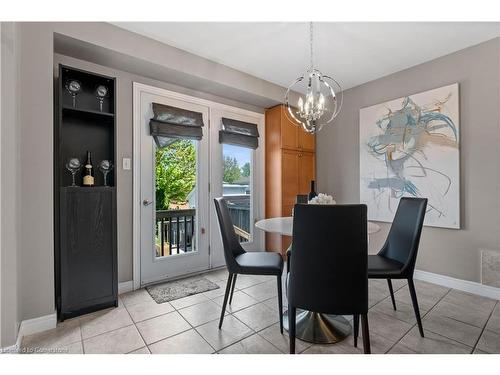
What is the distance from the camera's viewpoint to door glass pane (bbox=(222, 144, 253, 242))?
11.0 ft

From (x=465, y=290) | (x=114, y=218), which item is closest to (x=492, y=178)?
(x=465, y=290)

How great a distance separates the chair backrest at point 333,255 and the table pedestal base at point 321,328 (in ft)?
1.62

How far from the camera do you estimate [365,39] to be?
2.36 m

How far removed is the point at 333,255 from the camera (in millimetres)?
1311

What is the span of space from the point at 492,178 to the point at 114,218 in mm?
3556

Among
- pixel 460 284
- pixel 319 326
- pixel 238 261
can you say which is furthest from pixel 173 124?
pixel 460 284

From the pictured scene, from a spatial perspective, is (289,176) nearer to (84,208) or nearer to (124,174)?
(124,174)

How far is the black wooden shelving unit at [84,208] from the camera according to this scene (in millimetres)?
1956

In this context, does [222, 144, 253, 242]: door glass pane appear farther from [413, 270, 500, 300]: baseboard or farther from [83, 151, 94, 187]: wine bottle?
[413, 270, 500, 300]: baseboard

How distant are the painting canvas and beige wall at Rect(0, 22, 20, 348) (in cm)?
353
